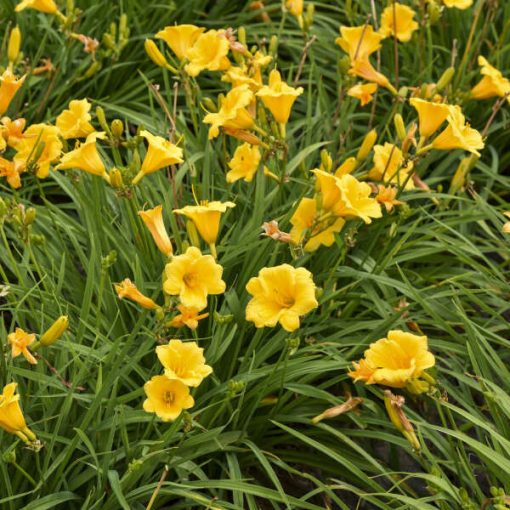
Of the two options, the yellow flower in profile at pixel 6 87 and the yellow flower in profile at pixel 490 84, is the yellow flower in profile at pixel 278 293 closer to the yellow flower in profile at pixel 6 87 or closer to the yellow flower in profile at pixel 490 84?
the yellow flower in profile at pixel 6 87

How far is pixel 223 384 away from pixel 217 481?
0.90 feet

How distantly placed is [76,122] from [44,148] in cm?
27

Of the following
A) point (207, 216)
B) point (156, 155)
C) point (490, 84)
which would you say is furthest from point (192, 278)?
point (490, 84)

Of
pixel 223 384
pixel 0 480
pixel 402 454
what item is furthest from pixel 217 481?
pixel 402 454

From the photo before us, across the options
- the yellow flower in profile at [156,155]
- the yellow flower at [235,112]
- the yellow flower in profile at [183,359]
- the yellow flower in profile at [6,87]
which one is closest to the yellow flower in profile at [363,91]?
the yellow flower at [235,112]

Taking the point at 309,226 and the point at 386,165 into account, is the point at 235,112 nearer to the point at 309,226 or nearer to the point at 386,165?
the point at 309,226

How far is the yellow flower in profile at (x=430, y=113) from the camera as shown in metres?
2.54

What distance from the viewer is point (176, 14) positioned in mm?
4203

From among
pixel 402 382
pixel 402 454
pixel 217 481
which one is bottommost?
pixel 402 454

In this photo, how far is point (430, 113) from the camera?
2564 mm

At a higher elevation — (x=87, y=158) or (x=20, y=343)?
(x=87, y=158)

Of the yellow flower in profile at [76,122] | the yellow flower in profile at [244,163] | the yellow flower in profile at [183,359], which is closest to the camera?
the yellow flower in profile at [183,359]

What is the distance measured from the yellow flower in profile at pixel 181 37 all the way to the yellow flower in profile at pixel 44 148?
60cm

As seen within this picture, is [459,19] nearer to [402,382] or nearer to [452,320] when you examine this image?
[452,320]
